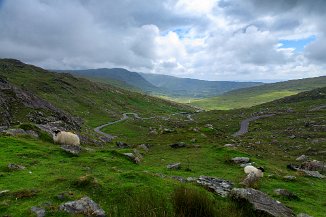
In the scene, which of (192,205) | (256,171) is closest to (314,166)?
(256,171)

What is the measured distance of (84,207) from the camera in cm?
1462

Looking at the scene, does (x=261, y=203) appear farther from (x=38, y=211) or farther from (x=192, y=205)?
(x=38, y=211)

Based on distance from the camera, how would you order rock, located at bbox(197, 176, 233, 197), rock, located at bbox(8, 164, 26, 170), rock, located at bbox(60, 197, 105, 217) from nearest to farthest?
rock, located at bbox(60, 197, 105, 217)
rock, located at bbox(197, 176, 233, 197)
rock, located at bbox(8, 164, 26, 170)

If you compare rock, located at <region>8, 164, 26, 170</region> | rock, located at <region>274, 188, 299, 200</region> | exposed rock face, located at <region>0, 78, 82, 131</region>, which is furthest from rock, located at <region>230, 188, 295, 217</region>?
exposed rock face, located at <region>0, 78, 82, 131</region>

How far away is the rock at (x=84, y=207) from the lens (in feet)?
46.6

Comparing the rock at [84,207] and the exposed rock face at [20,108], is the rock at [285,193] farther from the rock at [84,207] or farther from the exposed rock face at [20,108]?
the exposed rock face at [20,108]

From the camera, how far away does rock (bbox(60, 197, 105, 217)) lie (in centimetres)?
1422

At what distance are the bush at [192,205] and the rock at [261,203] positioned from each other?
12.7ft

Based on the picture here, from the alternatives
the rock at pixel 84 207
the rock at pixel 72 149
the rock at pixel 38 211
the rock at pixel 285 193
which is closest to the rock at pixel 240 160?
the rock at pixel 285 193

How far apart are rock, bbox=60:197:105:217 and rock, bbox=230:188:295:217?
21.9ft

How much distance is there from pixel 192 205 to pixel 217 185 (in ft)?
27.9

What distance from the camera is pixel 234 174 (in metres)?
27.0

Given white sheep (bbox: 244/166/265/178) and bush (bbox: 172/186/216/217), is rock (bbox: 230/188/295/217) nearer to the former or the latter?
bush (bbox: 172/186/216/217)

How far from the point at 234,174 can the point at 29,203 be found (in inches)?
671
